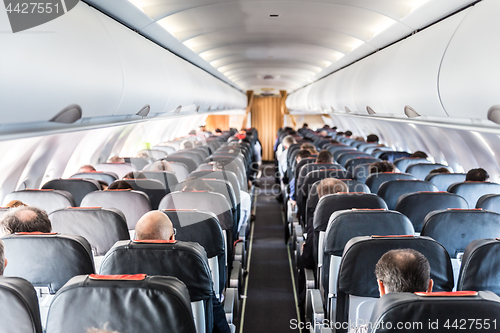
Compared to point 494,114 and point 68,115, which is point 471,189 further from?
point 68,115

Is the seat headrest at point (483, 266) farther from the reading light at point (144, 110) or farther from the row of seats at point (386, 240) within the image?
the reading light at point (144, 110)

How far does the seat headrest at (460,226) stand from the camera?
354 centimetres

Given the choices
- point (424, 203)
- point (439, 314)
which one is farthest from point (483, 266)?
point (424, 203)

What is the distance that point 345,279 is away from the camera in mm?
3051

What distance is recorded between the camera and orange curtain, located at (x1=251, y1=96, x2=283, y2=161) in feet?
85.7

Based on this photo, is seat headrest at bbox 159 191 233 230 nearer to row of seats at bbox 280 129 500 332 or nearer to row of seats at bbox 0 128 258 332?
row of seats at bbox 0 128 258 332

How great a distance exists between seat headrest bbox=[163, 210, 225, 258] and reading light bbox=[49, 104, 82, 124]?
1.18 metres

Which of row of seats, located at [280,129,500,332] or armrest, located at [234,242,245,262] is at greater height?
row of seats, located at [280,129,500,332]

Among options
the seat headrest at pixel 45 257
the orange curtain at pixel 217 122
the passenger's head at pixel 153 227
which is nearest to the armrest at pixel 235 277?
the passenger's head at pixel 153 227

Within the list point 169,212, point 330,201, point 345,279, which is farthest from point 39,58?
point 330,201

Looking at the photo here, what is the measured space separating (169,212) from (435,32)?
3096 millimetres

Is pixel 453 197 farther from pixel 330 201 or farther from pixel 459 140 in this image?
pixel 459 140

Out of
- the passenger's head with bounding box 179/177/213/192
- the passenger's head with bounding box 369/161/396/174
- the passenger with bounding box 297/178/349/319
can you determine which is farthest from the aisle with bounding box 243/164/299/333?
the passenger's head with bounding box 369/161/396/174

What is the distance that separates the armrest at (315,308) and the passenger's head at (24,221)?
7.79 feet
